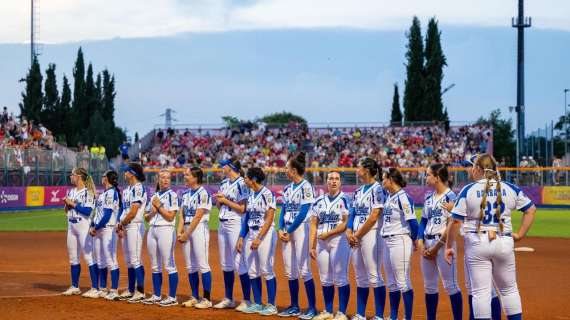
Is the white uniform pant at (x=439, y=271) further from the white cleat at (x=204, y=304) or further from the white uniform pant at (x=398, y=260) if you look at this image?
the white cleat at (x=204, y=304)

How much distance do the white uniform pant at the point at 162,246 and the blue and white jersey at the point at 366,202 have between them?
3228mm

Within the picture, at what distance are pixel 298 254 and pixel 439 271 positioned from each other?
2.10 meters

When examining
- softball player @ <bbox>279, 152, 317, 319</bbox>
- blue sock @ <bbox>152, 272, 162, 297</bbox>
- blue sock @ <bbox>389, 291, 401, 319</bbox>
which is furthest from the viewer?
blue sock @ <bbox>152, 272, 162, 297</bbox>

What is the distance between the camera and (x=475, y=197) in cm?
759

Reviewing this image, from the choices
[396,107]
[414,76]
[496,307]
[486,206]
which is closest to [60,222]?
[496,307]

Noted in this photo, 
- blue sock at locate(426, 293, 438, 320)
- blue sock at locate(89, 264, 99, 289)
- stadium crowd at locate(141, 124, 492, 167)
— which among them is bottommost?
blue sock at locate(89, 264, 99, 289)

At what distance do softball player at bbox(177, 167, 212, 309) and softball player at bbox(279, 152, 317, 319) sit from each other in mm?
1367

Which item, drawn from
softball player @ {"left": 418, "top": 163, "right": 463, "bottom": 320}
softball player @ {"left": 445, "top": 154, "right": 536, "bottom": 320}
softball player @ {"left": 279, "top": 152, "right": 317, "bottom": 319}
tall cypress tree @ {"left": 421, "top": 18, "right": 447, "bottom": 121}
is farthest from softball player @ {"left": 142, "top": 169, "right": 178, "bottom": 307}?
tall cypress tree @ {"left": 421, "top": 18, "right": 447, "bottom": 121}

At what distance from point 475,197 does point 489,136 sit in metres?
40.9

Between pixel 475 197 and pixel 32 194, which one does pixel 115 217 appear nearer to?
pixel 475 197

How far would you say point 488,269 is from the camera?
7.48 meters

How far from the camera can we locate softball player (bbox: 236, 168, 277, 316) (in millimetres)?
10656

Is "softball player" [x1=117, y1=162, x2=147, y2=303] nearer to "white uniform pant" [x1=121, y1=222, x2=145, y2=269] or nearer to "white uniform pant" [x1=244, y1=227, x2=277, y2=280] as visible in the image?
"white uniform pant" [x1=121, y1=222, x2=145, y2=269]

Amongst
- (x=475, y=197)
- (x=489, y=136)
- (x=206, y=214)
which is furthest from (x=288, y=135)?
(x=475, y=197)
